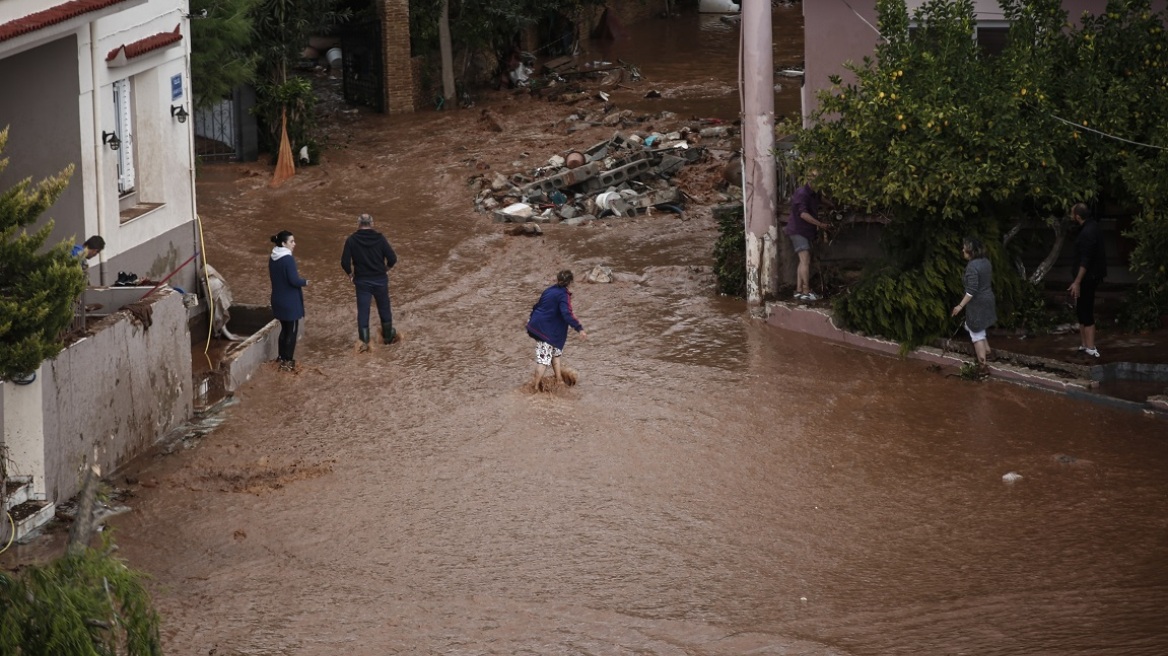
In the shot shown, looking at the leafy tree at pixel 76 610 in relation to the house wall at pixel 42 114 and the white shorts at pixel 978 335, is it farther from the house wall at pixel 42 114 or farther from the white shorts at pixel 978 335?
the white shorts at pixel 978 335

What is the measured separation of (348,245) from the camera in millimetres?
16000

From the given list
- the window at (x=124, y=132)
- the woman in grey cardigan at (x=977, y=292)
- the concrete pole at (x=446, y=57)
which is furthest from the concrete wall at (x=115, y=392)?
the concrete pole at (x=446, y=57)

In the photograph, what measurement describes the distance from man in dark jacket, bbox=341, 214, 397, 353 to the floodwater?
18.3 inches

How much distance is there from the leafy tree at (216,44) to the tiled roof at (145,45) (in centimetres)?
507

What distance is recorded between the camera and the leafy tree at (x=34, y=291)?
998cm

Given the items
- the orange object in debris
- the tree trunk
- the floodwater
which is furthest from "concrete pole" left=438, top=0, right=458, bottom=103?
the tree trunk

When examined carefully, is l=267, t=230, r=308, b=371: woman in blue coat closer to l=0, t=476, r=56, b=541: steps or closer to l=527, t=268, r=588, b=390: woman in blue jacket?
l=527, t=268, r=588, b=390: woman in blue jacket

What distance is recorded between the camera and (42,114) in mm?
14742

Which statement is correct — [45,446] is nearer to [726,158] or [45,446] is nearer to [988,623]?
[988,623]

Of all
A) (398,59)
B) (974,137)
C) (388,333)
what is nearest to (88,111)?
(388,333)

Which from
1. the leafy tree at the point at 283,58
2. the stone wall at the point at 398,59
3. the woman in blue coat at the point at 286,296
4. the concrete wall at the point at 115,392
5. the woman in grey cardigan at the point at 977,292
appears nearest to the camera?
the concrete wall at the point at 115,392

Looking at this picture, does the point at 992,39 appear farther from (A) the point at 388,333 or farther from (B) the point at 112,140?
(B) the point at 112,140

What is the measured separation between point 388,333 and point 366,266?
A: 0.81 m

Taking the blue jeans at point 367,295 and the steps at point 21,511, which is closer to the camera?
the steps at point 21,511
